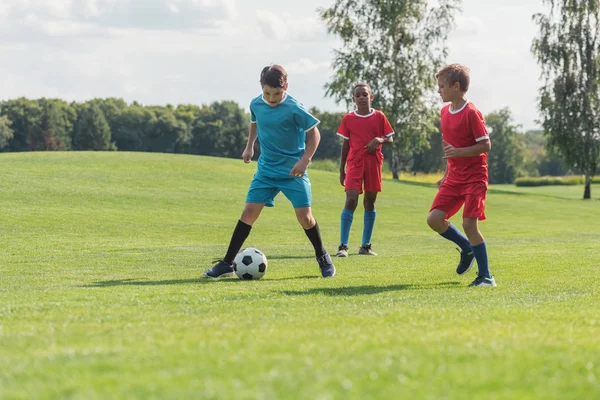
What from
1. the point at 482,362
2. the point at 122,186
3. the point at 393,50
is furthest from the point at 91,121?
the point at 482,362

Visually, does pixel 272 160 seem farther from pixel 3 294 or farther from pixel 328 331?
pixel 328 331

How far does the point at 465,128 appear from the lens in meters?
8.45

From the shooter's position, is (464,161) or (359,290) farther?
(464,161)

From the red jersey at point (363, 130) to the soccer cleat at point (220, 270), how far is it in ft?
14.9

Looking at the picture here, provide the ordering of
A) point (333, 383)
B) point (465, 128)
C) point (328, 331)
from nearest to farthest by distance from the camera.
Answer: point (333, 383) < point (328, 331) < point (465, 128)

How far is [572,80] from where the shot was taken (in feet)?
151

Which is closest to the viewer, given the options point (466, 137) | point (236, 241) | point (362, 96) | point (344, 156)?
point (466, 137)

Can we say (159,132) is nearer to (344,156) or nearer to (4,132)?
(4,132)

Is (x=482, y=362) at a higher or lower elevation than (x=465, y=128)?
lower

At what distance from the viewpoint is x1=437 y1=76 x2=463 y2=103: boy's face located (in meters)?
8.38

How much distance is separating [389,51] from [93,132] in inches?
2688

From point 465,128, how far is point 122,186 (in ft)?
71.9

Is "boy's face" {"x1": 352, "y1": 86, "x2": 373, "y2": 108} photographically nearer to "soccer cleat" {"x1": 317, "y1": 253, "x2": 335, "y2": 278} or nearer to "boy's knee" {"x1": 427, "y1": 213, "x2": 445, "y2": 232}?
"soccer cleat" {"x1": 317, "y1": 253, "x2": 335, "y2": 278}

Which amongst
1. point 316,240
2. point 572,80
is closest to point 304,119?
point 316,240
